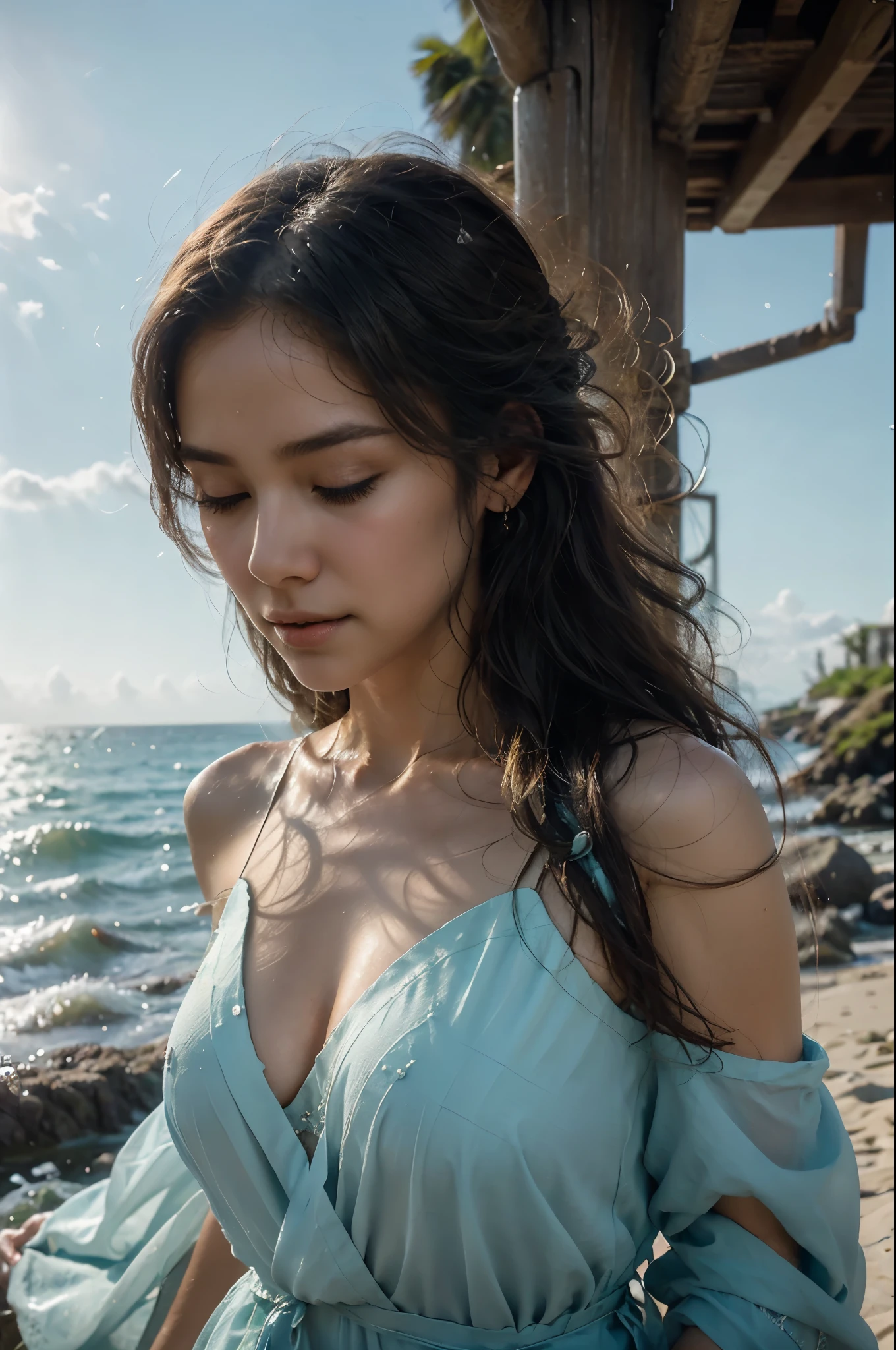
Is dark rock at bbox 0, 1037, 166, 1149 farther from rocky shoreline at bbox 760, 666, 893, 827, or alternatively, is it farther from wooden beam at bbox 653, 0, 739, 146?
rocky shoreline at bbox 760, 666, 893, 827

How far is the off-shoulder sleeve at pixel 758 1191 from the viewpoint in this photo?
114 centimetres

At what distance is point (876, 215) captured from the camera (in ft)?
10.1

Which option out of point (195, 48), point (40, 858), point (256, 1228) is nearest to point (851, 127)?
point (195, 48)

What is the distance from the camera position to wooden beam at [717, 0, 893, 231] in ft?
5.80

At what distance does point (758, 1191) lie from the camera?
1.13 m

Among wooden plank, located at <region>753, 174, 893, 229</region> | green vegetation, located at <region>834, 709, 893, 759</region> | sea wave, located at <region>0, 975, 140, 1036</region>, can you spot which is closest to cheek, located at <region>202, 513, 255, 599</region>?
sea wave, located at <region>0, 975, 140, 1036</region>

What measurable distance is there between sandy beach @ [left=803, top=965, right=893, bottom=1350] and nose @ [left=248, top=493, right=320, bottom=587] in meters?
1.50

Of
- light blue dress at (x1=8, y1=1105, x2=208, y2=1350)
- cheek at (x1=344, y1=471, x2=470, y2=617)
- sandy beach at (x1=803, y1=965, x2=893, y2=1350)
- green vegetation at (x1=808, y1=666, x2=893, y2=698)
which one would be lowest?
green vegetation at (x1=808, y1=666, x2=893, y2=698)

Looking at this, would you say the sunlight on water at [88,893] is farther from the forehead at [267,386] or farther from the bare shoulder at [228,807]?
the forehead at [267,386]

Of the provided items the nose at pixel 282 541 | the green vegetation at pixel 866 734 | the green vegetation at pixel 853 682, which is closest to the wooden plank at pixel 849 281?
the nose at pixel 282 541

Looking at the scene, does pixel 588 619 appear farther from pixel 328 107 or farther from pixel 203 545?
pixel 328 107

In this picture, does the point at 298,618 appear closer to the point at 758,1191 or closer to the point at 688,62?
the point at 758,1191

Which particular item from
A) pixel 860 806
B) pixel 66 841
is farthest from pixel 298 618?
pixel 860 806

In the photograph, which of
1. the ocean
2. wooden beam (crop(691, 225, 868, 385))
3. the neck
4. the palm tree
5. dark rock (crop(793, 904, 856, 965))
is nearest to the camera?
the neck
